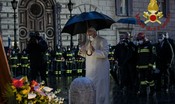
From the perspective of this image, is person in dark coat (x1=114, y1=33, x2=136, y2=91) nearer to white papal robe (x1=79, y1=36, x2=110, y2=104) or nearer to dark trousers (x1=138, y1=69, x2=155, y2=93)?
dark trousers (x1=138, y1=69, x2=155, y2=93)

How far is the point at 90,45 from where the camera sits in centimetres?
891

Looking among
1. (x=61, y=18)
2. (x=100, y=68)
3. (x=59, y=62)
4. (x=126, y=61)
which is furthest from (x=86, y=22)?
(x=61, y=18)

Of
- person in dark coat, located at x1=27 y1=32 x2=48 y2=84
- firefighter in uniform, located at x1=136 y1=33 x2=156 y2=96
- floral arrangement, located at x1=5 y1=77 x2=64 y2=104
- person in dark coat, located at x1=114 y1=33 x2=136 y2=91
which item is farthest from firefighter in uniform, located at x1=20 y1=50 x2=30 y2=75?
floral arrangement, located at x1=5 y1=77 x2=64 y2=104

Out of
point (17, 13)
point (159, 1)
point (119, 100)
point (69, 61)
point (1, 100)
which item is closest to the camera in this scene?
point (1, 100)

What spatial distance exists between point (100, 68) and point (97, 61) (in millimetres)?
151

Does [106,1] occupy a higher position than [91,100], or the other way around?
[106,1]

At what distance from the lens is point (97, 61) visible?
891 centimetres

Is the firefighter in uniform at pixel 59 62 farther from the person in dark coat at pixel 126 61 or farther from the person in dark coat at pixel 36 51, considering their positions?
the person in dark coat at pixel 126 61

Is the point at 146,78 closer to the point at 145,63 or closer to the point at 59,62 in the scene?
the point at 145,63

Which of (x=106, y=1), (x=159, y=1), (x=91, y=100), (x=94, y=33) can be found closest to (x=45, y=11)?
(x=106, y=1)

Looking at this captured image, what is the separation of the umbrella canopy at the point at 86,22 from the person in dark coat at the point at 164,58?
4.37 meters

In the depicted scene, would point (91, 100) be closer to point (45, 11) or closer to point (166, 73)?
point (166, 73)

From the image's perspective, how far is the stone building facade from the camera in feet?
81.8

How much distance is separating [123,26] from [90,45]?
21284mm
